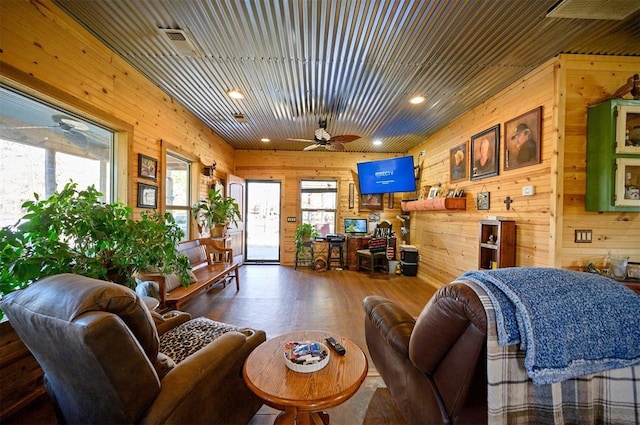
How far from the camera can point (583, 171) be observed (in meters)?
2.50

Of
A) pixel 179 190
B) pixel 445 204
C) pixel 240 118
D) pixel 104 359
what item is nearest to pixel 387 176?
pixel 445 204

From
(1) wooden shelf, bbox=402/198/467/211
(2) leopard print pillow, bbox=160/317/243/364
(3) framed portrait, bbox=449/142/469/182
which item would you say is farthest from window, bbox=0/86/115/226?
(3) framed portrait, bbox=449/142/469/182

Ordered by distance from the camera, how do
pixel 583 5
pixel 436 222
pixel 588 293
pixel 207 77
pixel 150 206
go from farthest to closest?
pixel 436 222 < pixel 150 206 < pixel 207 77 < pixel 583 5 < pixel 588 293

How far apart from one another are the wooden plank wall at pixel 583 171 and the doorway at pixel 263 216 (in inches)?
211

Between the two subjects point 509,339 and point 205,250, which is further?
point 205,250

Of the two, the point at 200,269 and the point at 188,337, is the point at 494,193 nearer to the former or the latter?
the point at 188,337

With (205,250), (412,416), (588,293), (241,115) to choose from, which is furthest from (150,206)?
(588,293)

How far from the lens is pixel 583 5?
184cm

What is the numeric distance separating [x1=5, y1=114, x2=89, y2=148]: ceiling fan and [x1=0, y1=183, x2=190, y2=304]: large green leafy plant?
3.16 feet

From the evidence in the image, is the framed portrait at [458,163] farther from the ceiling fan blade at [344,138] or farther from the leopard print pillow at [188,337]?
the leopard print pillow at [188,337]

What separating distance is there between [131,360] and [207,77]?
9.97ft

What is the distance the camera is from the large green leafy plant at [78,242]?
4.25 feet

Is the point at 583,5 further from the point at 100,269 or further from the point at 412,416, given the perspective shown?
the point at 100,269

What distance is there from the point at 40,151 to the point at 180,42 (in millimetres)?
1491
